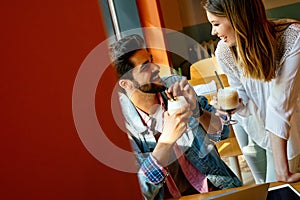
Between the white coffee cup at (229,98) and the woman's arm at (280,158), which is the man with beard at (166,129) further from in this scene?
the woman's arm at (280,158)

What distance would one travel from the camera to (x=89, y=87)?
0.56 meters

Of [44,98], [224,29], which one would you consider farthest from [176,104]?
[44,98]

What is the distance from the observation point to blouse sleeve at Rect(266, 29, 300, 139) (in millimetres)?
1209

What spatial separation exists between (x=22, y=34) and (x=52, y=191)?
0.67ft

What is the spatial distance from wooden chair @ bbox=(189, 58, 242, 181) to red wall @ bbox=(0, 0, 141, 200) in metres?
1.02

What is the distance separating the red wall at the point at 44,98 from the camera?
1.57ft

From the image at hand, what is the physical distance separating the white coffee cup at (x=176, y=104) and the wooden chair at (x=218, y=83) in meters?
0.16

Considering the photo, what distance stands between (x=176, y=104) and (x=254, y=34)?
344 millimetres

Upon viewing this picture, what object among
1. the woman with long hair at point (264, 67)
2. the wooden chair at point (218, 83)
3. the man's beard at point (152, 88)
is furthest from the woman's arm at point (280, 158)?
the man's beard at point (152, 88)

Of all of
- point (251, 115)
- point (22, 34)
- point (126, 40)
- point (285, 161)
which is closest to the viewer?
point (22, 34)

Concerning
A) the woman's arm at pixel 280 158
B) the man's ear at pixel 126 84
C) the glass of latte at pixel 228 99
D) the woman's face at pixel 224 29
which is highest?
the woman's face at pixel 224 29

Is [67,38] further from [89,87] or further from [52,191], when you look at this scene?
[52,191]

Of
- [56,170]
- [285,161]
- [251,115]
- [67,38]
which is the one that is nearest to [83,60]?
[67,38]

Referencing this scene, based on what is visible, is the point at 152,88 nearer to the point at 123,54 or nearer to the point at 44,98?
the point at 123,54
